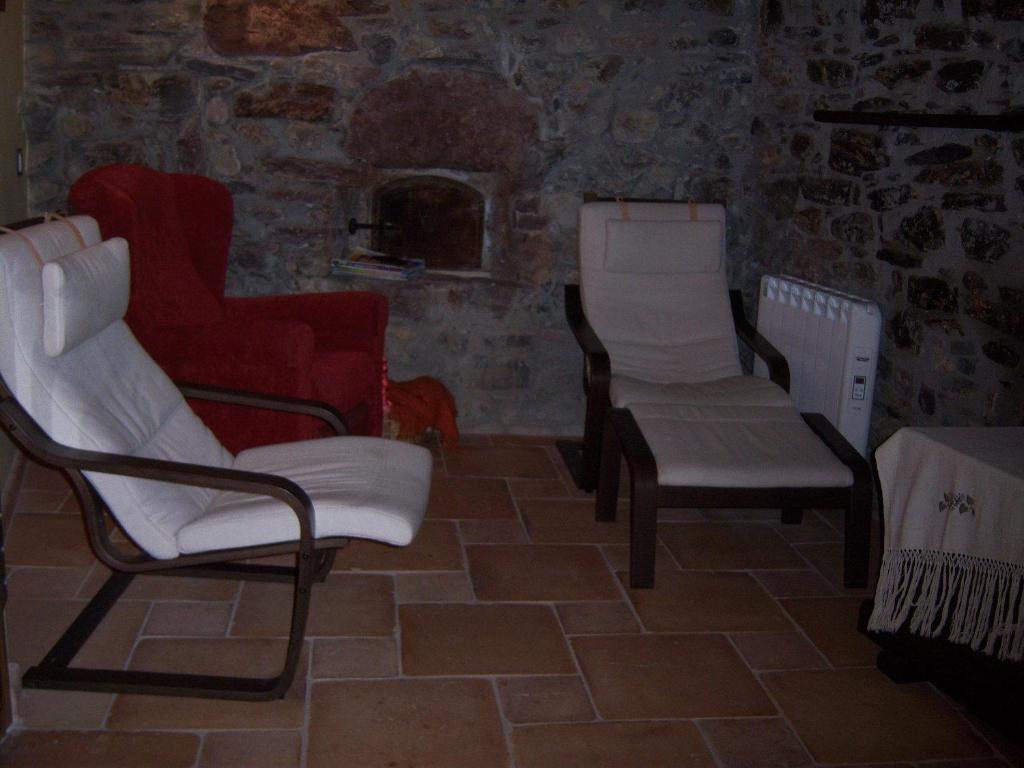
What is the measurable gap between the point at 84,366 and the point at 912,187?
264 cm

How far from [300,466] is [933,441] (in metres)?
1.56

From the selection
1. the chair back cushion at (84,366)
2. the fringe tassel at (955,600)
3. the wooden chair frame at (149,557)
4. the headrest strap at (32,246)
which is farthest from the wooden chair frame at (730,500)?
the headrest strap at (32,246)

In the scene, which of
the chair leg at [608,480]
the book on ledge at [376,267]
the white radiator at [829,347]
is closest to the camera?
the chair leg at [608,480]

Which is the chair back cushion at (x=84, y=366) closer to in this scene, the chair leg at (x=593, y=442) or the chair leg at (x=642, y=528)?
the chair leg at (x=642, y=528)

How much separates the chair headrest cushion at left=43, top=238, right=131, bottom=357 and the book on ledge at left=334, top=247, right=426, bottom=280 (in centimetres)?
175

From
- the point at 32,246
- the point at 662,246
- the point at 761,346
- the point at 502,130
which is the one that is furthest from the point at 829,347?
the point at 32,246

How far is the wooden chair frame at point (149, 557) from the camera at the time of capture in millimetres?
2207

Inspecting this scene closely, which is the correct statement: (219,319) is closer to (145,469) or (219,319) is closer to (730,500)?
(145,469)

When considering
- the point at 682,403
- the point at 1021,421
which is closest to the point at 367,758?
the point at 682,403

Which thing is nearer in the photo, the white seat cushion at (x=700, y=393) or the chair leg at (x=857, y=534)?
the chair leg at (x=857, y=534)

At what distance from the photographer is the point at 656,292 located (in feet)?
13.3

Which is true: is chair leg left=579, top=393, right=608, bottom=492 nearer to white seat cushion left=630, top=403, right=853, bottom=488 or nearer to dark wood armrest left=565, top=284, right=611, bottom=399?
dark wood armrest left=565, top=284, right=611, bottom=399

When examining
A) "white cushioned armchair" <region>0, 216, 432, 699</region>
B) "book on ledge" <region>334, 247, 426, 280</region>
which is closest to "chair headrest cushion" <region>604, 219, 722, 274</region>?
"book on ledge" <region>334, 247, 426, 280</region>

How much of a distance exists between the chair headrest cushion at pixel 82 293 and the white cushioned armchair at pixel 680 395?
150 cm
